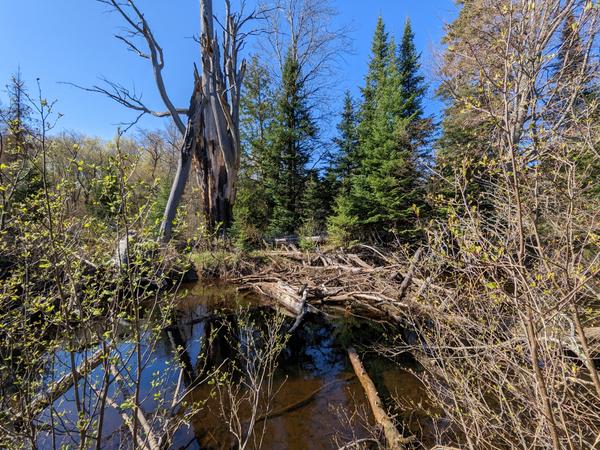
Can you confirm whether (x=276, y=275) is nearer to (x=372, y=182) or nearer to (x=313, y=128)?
(x=372, y=182)

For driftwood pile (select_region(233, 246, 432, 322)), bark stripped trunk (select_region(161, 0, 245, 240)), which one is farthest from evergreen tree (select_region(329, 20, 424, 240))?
bark stripped trunk (select_region(161, 0, 245, 240))

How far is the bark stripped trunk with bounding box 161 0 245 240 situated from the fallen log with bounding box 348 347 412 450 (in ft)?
23.4

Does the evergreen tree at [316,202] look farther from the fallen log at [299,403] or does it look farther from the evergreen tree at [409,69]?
the fallen log at [299,403]

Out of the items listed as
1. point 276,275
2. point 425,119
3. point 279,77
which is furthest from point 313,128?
point 276,275

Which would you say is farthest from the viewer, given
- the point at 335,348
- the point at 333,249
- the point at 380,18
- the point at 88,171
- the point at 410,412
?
the point at 380,18

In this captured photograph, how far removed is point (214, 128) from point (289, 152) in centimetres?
519

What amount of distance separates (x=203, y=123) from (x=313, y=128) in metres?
6.63

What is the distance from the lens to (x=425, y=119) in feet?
38.9

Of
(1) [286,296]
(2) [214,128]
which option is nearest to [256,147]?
(2) [214,128]

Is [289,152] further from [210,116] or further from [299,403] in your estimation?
[299,403]

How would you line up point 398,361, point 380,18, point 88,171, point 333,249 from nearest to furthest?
point 88,171 < point 398,361 < point 333,249 < point 380,18

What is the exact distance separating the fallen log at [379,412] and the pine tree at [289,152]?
10.7m

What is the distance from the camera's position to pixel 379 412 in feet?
10.3

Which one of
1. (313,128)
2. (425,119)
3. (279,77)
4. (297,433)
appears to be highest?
(279,77)
